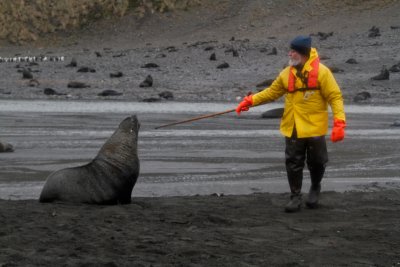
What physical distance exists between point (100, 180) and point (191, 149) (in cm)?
493

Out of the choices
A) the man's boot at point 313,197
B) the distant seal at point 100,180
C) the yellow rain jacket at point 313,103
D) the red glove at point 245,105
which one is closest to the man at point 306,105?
the yellow rain jacket at point 313,103

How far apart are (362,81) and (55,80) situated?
927 centimetres

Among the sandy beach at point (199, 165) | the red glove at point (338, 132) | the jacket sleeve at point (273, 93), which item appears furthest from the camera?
the jacket sleeve at point (273, 93)

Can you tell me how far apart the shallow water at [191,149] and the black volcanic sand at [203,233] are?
1.58 meters

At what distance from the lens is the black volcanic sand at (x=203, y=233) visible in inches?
263

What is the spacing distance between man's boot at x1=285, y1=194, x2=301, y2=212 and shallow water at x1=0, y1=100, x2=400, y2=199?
1.60m

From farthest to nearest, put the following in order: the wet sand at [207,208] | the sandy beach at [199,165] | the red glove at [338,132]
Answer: the red glove at [338,132]
the sandy beach at [199,165]
the wet sand at [207,208]

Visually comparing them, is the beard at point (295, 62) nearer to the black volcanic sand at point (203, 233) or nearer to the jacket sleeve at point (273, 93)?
the jacket sleeve at point (273, 93)

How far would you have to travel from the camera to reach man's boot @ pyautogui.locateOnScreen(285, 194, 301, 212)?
29.9 ft

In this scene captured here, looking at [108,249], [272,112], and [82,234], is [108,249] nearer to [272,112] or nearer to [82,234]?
[82,234]

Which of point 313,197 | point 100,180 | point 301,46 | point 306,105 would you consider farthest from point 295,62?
point 100,180

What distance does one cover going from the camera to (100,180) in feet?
31.6

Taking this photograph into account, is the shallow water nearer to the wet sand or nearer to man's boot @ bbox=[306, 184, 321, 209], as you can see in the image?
the wet sand

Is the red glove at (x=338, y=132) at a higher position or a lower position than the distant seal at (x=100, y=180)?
higher
